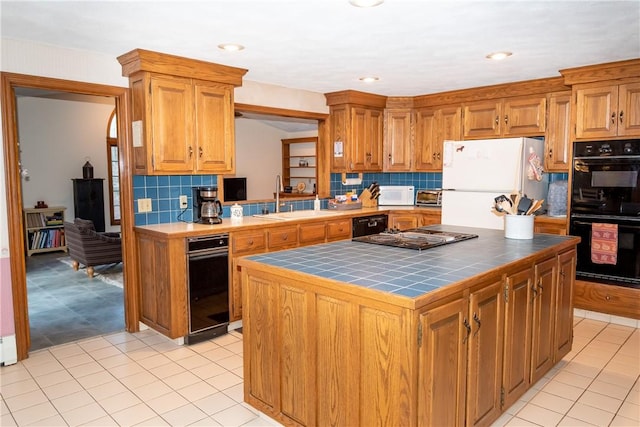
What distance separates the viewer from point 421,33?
9.71 ft

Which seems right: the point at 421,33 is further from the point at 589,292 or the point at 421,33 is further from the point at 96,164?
the point at 96,164

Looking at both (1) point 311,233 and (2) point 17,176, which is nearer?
(2) point 17,176

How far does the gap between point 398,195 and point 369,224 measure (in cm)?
86

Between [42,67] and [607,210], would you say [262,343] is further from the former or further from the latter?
[607,210]

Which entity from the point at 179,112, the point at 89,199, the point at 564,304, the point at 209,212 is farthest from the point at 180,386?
the point at 89,199

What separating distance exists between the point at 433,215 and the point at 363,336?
3.55m

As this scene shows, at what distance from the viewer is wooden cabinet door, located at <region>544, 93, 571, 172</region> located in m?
4.36

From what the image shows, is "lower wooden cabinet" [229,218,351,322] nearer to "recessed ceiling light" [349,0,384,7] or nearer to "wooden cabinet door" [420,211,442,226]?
"wooden cabinet door" [420,211,442,226]

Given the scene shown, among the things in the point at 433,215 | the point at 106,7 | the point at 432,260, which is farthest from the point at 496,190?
the point at 106,7

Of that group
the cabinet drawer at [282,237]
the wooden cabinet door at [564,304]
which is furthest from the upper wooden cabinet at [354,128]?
the wooden cabinet door at [564,304]

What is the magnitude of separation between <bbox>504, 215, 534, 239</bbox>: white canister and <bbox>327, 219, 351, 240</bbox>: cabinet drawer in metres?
1.96

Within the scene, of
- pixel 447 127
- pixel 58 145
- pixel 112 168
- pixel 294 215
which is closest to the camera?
pixel 294 215

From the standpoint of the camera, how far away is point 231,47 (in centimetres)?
331

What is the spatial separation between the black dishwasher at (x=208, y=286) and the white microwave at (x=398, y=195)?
8.65ft
